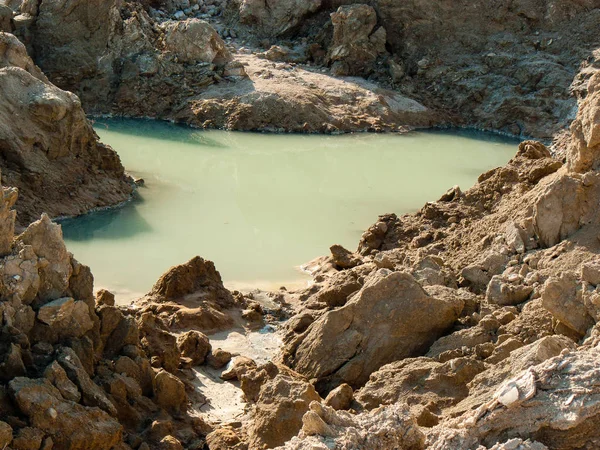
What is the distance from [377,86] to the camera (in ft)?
79.4

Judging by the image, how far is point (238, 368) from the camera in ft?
24.3

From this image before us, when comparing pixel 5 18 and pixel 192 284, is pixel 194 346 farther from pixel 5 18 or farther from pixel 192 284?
pixel 5 18

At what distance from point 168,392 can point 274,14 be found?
853 inches

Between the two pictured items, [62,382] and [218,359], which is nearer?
[62,382]

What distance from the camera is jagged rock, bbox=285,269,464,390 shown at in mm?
6895

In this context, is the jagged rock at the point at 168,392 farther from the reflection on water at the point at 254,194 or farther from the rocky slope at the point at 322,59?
the rocky slope at the point at 322,59

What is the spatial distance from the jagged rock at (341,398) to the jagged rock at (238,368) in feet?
3.92

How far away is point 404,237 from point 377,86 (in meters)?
14.1

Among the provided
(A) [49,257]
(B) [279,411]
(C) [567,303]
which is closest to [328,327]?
(B) [279,411]

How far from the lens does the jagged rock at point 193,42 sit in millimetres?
23156

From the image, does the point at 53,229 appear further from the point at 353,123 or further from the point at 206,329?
the point at 353,123

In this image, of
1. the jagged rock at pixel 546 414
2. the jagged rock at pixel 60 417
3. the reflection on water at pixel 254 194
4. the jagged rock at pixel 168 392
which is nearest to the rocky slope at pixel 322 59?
the reflection on water at pixel 254 194

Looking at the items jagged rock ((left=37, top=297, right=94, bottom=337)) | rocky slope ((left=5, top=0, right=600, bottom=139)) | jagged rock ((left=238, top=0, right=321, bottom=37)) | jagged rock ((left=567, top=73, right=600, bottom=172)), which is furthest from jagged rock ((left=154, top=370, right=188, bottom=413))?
jagged rock ((left=238, top=0, right=321, bottom=37))

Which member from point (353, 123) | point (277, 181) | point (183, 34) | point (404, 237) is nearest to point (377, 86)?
point (353, 123)
